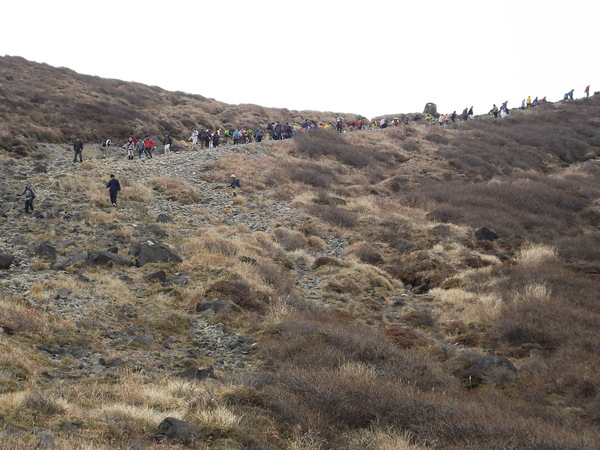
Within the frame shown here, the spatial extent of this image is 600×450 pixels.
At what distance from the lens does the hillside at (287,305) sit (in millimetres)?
7449

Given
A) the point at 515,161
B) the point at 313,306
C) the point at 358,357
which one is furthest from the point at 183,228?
the point at 515,161

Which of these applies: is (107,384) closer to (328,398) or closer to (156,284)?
(328,398)

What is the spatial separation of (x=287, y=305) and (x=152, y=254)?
546cm

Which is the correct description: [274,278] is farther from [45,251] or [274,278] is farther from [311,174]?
[311,174]

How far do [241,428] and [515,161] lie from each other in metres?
43.4

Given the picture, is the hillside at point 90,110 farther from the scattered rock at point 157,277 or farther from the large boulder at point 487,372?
the large boulder at point 487,372

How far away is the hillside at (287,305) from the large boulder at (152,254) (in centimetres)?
8

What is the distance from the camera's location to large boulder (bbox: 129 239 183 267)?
17.5m

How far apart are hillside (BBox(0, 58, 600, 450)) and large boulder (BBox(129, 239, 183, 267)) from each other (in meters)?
0.08

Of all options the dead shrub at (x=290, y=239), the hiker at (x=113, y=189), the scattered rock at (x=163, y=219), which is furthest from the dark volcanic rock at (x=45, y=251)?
the dead shrub at (x=290, y=239)

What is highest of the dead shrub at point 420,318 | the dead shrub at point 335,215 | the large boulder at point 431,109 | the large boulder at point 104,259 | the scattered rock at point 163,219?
the large boulder at point 431,109

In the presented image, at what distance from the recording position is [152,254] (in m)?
17.7

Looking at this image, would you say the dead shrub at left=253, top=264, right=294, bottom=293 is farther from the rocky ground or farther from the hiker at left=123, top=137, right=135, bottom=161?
the hiker at left=123, top=137, right=135, bottom=161

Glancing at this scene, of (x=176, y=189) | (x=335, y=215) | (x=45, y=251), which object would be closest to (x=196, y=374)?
(x=45, y=251)
